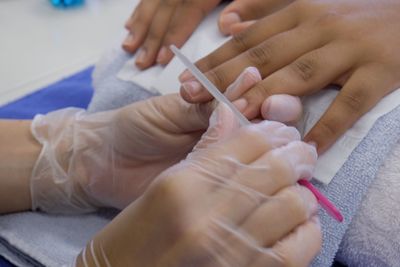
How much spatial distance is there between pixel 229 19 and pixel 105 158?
33cm

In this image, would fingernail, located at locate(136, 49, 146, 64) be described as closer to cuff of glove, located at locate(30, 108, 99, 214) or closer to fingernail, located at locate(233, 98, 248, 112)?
cuff of glove, located at locate(30, 108, 99, 214)

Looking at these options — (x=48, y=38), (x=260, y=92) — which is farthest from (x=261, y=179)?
(x=48, y=38)

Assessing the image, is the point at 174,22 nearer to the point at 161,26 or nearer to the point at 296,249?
the point at 161,26

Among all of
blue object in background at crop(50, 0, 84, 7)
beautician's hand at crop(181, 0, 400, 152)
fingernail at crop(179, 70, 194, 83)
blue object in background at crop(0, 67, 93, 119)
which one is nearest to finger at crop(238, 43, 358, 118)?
beautician's hand at crop(181, 0, 400, 152)

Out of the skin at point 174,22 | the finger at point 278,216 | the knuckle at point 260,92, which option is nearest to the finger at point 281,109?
the knuckle at point 260,92

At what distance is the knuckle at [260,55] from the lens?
0.65 metres

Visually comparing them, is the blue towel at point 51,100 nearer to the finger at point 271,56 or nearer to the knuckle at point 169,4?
the knuckle at point 169,4

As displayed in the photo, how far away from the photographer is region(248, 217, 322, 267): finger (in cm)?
Result: 45

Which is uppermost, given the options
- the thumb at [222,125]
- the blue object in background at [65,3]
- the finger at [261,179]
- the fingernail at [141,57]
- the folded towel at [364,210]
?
the blue object in background at [65,3]

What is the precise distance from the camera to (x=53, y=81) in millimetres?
1177

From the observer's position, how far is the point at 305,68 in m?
0.60

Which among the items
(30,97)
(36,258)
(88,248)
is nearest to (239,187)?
(88,248)

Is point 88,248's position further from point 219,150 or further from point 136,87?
point 136,87

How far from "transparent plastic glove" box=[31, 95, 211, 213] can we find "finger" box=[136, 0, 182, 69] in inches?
5.6
